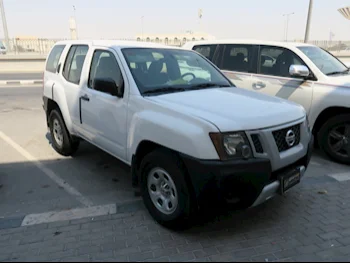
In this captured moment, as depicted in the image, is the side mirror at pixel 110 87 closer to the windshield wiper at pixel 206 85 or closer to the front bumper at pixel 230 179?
the windshield wiper at pixel 206 85

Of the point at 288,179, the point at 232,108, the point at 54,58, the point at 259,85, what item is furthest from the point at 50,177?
the point at 259,85

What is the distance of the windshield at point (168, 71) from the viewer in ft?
11.9

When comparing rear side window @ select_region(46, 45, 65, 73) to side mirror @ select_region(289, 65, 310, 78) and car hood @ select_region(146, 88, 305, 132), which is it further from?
side mirror @ select_region(289, 65, 310, 78)

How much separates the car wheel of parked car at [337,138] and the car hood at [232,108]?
6.31ft

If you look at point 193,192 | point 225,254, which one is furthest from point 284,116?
point 225,254

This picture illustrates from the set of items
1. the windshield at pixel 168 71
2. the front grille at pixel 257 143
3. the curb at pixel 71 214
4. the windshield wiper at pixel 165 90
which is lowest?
the curb at pixel 71 214

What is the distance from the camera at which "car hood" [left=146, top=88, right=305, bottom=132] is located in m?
2.77

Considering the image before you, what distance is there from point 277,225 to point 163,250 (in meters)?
1.25

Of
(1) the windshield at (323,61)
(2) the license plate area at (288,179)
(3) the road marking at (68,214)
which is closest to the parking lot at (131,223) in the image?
(3) the road marking at (68,214)

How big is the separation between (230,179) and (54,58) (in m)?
4.24

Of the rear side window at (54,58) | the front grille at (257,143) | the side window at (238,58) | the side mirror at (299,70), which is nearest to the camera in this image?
the front grille at (257,143)

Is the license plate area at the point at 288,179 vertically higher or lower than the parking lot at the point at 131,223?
higher

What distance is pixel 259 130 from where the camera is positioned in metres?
2.78

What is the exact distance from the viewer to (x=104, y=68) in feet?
13.4
